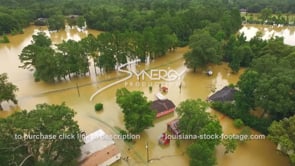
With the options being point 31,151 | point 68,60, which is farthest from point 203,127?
point 68,60

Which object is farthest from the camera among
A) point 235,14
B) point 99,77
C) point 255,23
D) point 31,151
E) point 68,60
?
point 255,23

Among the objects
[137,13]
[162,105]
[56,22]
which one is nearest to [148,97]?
[162,105]

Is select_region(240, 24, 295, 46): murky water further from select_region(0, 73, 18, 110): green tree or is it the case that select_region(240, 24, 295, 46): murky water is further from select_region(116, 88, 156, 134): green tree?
select_region(0, 73, 18, 110): green tree

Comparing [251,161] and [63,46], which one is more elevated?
[63,46]

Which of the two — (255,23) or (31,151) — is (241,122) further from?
(255,23)

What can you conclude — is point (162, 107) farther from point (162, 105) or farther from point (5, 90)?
point (5, 90)
